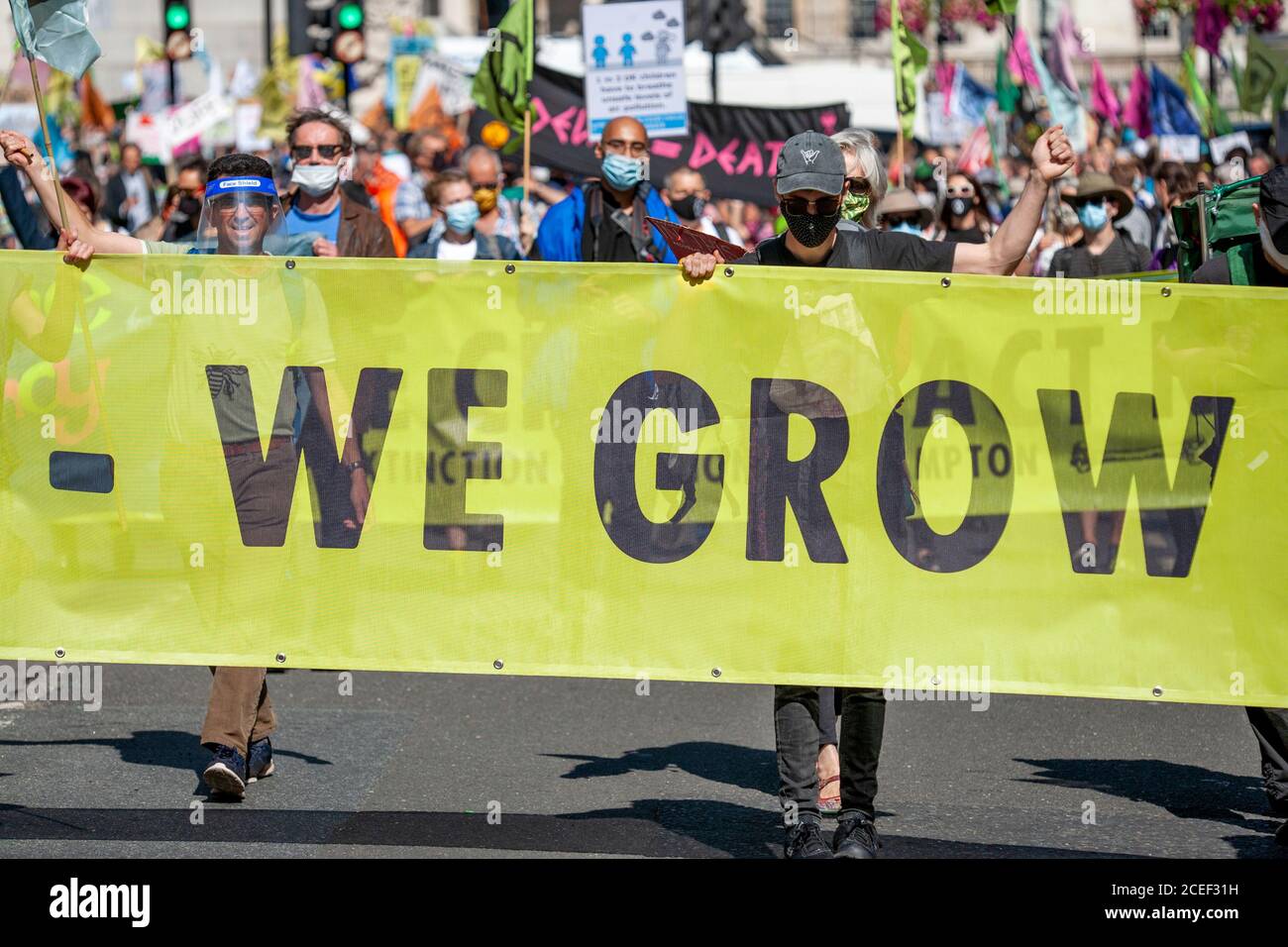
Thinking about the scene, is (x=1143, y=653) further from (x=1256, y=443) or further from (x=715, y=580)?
(x=715, y=580)

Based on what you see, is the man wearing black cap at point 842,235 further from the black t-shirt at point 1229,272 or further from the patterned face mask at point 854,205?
the patterned face mask at point 854,205

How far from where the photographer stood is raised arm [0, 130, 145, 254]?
19.5ft

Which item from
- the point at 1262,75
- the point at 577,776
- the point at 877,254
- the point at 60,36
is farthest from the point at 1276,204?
the point at 1262,75

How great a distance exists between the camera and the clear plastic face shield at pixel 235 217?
6.68 m

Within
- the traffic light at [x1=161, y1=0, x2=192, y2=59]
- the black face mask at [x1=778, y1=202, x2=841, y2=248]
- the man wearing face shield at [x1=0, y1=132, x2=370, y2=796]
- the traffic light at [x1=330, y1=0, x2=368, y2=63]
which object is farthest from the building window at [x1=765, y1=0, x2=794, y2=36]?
the man wearing face shield at [x1=0, y1=132, x2=370, y2=796]

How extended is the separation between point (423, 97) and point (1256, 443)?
74.4 feet

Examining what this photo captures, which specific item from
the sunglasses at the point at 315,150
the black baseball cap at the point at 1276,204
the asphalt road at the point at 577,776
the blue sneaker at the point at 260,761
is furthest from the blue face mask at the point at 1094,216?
the blue sneaker at the point at 260,761

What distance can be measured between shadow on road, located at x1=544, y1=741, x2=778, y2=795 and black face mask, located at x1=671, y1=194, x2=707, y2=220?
6.04 metres

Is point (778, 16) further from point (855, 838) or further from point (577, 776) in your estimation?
point (855, 838)

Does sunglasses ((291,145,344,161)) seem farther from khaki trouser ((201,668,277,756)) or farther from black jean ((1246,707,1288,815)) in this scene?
black jean ((1246,707,1288,815))

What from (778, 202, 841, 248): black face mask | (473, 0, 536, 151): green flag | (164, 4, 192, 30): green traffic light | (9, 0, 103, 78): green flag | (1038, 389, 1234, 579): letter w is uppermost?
(164, 4, 192, 30): green traffic light

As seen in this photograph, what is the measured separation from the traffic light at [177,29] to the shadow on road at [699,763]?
1727 centimetres

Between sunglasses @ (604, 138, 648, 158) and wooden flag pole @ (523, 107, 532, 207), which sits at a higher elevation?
wooden flag pole @ (523, 107, 532, 207)
